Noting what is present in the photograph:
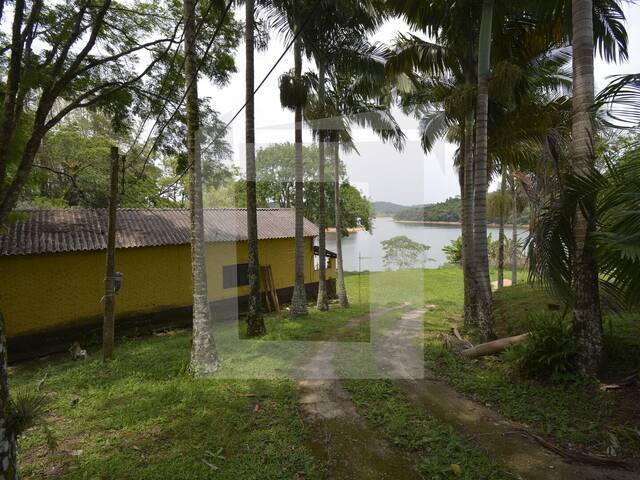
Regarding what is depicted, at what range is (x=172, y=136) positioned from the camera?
949 cm

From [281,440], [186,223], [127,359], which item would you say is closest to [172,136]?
[186,223]

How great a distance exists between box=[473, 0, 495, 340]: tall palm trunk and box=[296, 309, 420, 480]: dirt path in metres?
3.34

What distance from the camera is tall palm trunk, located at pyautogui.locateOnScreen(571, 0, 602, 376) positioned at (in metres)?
4.37

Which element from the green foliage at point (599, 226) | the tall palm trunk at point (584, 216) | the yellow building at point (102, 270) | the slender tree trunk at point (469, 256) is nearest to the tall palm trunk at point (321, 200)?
the yellow building at point (102, 270)

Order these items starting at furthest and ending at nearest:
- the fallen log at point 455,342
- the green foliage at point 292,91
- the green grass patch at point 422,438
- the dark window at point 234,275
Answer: the dark window at point 234,275 → the green foliage at point 292,91 → the fallen log at point 455,342 → the green grass patch at point 422,438

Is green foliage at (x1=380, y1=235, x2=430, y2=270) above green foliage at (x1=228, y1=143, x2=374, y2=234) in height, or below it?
below

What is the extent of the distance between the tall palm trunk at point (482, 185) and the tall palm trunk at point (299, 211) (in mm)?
4807

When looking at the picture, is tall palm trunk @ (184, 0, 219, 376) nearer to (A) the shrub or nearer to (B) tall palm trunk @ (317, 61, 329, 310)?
(B) tall palm trunk @ (317, 61, 329, 310)

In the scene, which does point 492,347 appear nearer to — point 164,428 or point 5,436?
point 164,428

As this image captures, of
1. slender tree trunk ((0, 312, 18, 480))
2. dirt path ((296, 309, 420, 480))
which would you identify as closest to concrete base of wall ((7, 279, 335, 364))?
dirt path ((296, 309, 420, 480))

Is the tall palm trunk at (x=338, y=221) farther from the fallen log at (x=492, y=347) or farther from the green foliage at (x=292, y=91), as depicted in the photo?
the fallen log at (x=492, y=347)

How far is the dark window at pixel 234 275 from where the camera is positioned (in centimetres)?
1181

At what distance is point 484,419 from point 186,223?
10.7 m

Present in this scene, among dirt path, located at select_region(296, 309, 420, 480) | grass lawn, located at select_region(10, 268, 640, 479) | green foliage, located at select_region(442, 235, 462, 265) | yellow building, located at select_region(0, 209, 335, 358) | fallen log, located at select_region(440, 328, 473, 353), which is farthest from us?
green foliage, located at select_region(442, 235, 462, 265)
